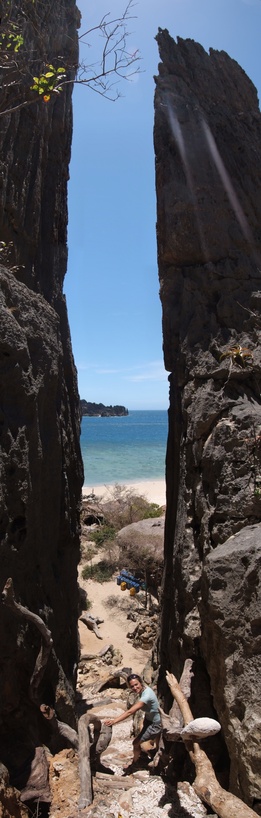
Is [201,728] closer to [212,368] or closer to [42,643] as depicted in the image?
[42,643]

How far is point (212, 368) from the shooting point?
7152 millimetres

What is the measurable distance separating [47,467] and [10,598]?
7.32ft

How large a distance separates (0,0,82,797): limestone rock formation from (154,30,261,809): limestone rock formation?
1736 millimetres

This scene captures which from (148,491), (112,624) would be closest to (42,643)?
(112,624)

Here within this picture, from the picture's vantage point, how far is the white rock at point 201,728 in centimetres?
399

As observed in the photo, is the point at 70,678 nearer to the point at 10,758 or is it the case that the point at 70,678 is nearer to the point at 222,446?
the point at 10,758

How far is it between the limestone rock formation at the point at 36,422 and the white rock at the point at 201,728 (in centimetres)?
212

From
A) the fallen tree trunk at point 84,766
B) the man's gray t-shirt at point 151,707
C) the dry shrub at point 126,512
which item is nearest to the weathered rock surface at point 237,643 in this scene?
the man's gray t-shirt at point 151,707

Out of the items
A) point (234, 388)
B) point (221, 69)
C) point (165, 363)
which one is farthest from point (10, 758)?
point (221, 69)

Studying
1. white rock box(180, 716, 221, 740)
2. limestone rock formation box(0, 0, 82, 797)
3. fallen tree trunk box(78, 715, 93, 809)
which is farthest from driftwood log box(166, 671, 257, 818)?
limestone rock formation box(0, 0, 82, 797)

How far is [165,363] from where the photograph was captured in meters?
8.43

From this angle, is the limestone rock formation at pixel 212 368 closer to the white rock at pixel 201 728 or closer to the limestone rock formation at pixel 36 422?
the white rock at pixel 201 728

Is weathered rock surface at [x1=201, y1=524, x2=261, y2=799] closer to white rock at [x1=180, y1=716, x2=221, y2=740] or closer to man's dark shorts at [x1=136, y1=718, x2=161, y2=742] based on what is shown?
white rock at [x1=180, y1=716, x2=221, y2=740]

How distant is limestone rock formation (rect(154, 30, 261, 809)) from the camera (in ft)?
16.5
